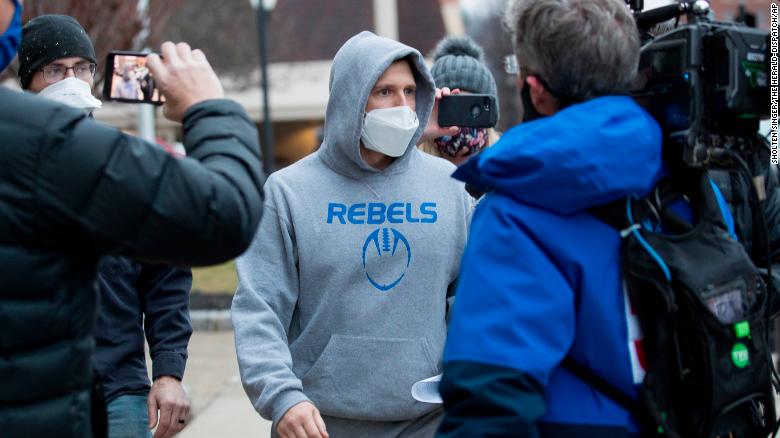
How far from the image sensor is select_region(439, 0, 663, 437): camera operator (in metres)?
2.11

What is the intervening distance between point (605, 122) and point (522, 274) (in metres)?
0.36

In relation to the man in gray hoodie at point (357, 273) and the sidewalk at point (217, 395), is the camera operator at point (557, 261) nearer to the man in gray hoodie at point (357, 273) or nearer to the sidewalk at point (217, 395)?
the man in gray hoodie at point (357, 273)

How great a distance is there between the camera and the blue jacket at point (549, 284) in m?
2.10

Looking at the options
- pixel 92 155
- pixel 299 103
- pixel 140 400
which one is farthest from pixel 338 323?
pixel 299 103

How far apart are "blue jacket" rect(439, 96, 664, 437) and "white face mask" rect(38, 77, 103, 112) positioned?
5.96 ft

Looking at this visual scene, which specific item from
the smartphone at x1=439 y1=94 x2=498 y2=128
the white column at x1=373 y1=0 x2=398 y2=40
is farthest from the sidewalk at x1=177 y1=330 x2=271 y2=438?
the white column at x1=373 y1=0 x2=398 y2=40

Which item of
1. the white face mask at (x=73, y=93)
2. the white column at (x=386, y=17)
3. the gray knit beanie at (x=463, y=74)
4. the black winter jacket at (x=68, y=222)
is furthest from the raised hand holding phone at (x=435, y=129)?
the white column at (x=386, y=17)

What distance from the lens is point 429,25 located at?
37.7m

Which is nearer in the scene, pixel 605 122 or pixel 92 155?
pixel 92 155

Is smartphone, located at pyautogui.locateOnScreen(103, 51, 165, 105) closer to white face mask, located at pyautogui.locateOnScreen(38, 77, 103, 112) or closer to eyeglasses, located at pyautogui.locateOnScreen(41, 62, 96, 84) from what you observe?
white face mask, located at pyautogui.locateOnScreen(38, 77, 103, 112)

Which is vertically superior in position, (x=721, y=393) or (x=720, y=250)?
(x=720, y=250)

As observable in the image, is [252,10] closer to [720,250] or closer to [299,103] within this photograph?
[299,103]

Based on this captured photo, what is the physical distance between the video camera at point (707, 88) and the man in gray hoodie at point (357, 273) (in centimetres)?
117

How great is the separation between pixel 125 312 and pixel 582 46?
6.87 feet
